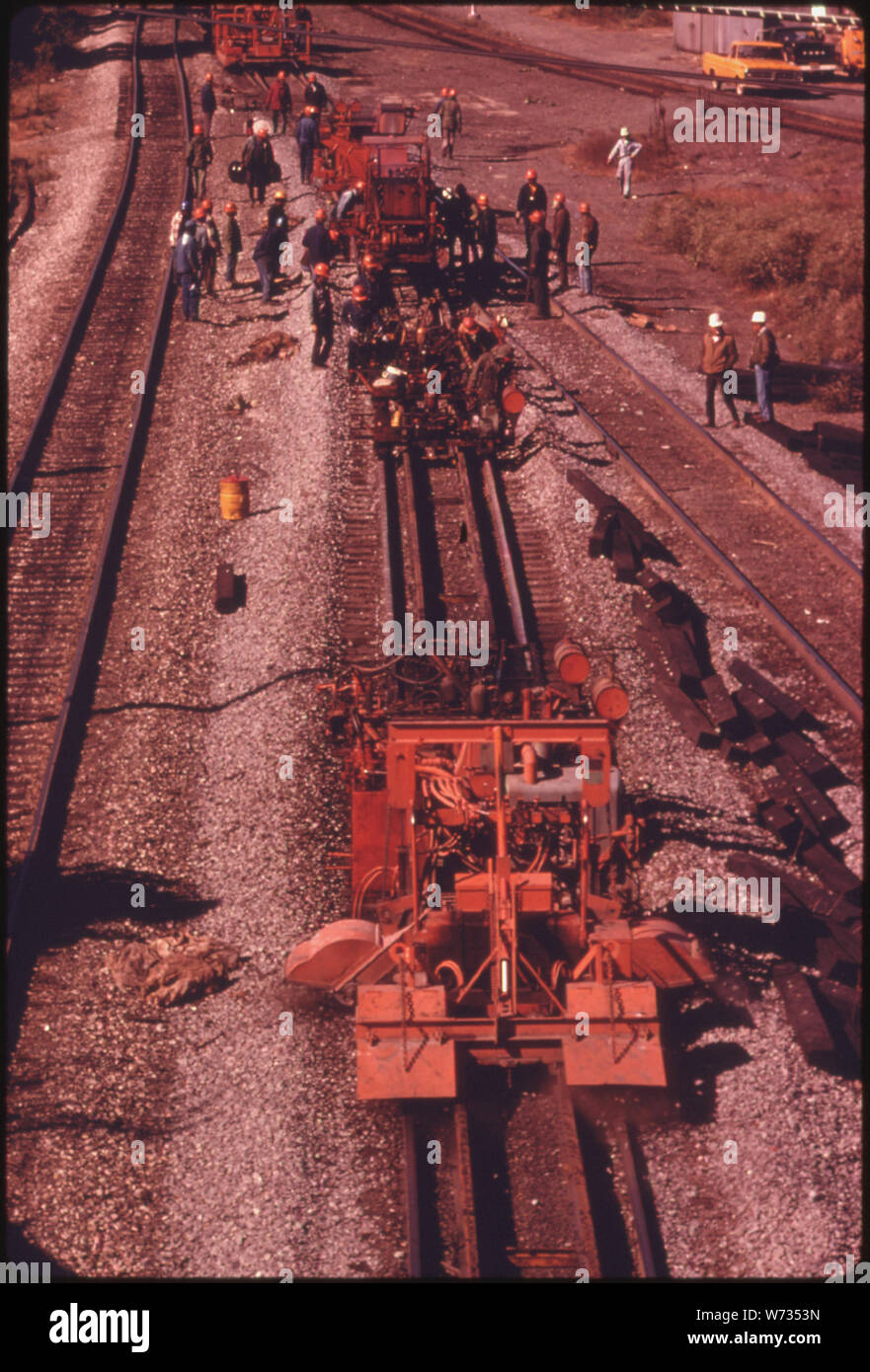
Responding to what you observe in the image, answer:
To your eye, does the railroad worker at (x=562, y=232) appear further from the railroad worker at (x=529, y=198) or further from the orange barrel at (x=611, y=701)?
the orange barrel at (x=611, y=701)

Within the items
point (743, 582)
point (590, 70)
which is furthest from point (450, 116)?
point (743, 582)

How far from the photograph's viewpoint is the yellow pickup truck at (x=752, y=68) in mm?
42344

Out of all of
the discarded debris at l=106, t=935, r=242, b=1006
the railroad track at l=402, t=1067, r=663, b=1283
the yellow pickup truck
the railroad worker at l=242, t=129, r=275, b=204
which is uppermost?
the yellow pickup truck

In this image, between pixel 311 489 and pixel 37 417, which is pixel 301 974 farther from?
pixel 37 417

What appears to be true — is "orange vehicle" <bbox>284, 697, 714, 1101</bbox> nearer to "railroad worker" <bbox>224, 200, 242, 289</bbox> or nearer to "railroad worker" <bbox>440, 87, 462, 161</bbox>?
"railroad worker" <bbox>224, 200, 242, 289</bbox>

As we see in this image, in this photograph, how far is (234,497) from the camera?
18.7m

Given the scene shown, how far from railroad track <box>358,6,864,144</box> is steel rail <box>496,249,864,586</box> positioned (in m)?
16.0

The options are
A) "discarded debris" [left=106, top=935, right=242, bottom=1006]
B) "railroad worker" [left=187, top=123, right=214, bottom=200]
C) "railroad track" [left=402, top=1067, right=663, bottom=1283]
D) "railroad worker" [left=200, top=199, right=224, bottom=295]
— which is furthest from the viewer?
"railroad worker" [left=187, top=123, right=214, bottom=200]

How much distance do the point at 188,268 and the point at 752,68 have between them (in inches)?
977

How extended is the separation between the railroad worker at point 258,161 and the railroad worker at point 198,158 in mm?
1072

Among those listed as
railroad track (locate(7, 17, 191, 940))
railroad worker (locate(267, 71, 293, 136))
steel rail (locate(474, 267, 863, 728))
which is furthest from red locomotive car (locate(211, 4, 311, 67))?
steel rail (locate(474, 267, 863, 728))

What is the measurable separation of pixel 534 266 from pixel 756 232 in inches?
265

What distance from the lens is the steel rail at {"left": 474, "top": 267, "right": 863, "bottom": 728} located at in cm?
1543

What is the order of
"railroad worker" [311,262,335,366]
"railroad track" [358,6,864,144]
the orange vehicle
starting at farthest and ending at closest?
"railroad track" [358,6,864,144] < "railroad worker" [311,262,335,366] < the orange vehicle
